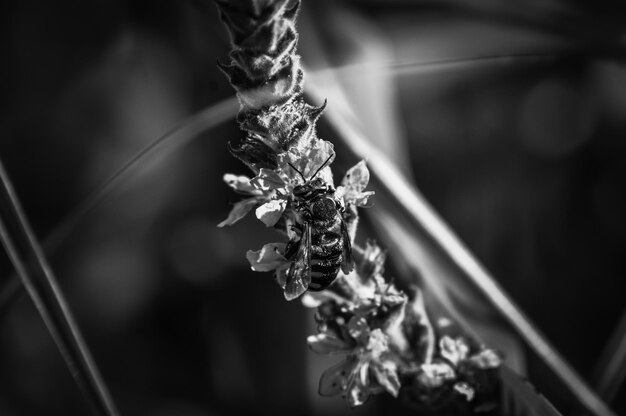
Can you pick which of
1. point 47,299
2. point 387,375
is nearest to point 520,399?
point 387,375

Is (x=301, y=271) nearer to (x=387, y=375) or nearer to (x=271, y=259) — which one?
(x=271, y=259)

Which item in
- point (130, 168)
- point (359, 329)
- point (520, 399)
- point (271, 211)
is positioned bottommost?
point (520, 399)

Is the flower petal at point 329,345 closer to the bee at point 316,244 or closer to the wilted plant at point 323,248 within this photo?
the wilted plant at point 323,248

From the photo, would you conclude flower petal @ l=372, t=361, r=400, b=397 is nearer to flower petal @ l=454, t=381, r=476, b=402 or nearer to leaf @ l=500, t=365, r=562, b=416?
flower petal @ l=454, t=381, r=476, b=402

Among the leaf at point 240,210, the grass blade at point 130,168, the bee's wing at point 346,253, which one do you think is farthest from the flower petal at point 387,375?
the grass blade at point 130,168

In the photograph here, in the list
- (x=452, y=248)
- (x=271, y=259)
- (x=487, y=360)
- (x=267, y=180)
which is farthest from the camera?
(x=452, y=248)

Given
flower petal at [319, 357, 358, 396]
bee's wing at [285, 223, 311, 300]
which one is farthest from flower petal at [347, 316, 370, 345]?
bee's wing at [285, 223, 311, 300]
